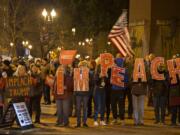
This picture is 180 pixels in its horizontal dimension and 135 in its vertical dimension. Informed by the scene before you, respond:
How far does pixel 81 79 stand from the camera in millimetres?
15617

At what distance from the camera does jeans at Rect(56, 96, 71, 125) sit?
15594 mm

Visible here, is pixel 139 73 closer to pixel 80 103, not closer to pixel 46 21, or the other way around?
pixel 80 103

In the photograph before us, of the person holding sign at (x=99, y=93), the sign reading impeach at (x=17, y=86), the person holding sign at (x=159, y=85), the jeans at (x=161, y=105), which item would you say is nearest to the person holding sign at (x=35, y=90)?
the sign reading impeach at (x=17, y=86)

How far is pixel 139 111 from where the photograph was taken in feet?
52.7

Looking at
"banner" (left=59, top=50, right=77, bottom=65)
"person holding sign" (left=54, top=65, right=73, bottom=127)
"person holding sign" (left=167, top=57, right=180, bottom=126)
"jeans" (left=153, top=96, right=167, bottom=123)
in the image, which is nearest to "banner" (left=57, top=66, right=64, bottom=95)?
"person holding sign" (left=54, top=65, right=73, bottom=127)

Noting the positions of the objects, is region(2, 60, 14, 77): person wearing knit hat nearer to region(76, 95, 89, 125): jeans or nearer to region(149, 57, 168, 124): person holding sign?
region(76, 95, 89, 125): jeans

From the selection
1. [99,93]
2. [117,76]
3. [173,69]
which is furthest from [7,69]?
[173,69]

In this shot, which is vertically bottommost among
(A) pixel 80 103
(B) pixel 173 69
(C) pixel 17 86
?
(A) pixel 80 103

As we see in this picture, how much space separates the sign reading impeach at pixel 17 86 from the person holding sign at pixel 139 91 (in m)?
3.20

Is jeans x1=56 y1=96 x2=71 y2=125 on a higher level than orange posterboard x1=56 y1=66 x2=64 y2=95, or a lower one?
lower

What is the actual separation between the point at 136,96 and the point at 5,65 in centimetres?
426

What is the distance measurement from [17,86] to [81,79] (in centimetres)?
191

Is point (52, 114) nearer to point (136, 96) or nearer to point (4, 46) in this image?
point (136, 96)

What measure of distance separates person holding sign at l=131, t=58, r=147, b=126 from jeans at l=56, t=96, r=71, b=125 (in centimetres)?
203
